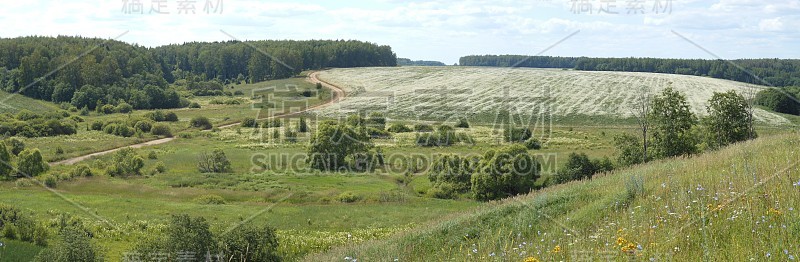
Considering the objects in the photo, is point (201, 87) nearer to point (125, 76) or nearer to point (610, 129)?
point (125, 76)

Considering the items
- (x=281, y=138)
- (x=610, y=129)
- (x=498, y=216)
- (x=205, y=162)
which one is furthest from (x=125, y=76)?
(x=498, y=216)

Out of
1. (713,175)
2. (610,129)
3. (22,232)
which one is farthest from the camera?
(610,129)

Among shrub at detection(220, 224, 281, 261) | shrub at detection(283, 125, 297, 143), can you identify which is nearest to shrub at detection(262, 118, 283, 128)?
shrub at detection(283, 125, 297, 143)

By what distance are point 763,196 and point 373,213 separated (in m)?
34.7

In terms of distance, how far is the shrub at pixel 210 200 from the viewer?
47103 millimetres

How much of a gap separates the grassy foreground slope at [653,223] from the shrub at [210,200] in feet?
111

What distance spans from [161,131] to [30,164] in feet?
114

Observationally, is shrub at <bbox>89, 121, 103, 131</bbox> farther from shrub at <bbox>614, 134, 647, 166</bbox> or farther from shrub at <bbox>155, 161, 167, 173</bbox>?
shrub at <bbox>614, 134, 647, 166</bbox>

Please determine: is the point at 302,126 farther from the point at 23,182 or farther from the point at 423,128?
the point at 23,182

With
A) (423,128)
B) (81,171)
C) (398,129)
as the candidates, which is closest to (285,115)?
(398,129)

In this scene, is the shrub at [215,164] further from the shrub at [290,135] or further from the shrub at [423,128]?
the shrub at [423,128]

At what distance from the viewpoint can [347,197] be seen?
160ft

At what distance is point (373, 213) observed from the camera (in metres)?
43.6

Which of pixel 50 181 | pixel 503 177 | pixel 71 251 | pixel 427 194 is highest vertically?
pixel 71 251
